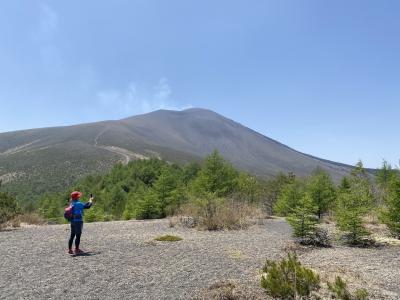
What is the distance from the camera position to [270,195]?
161 ft

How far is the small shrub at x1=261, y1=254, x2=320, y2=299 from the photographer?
7.14 meters

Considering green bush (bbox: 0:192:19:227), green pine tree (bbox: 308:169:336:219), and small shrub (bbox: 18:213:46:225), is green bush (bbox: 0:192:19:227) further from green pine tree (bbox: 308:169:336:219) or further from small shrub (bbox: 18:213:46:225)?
green pine tree (bbox: 308:169:336:219)

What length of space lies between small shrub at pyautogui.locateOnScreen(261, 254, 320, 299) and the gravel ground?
0.69 m

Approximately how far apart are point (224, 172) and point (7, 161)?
99.1m

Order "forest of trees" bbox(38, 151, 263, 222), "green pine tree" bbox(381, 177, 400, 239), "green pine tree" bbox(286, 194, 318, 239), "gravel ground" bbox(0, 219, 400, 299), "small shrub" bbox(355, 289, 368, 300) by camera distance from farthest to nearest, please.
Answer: "forest of trees" bbox(38, 151, 263, 222) < "green pine tree" bbox(381, 177, 400, 239) < "green pine tree" bbox(286, 194, 318, 239) < "gravel ground" bbox(0, 219, 400, 299) < "small shrub" bbox(355, 289, 368, 300)

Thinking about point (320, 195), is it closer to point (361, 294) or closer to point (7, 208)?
point (7, 208)

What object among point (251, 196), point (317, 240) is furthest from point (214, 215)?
point (251, 196)

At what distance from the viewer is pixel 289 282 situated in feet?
24.1

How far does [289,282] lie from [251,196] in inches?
969

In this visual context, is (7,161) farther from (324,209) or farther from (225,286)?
(225,286)

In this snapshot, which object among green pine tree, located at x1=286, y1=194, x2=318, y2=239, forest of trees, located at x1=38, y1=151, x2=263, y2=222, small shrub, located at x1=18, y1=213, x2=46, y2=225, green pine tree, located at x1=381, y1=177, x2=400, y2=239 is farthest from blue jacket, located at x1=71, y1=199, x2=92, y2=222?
small shrub, located at x1=18, y1=213, x2=46, y2=225

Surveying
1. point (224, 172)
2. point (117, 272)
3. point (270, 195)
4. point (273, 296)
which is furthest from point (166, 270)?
point (270, 195)

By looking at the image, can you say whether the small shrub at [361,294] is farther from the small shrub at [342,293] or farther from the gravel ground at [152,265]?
the gravel ground at [152,265]

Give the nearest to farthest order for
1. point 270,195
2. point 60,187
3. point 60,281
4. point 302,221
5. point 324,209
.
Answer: point 60,281 < point 302,221 < point 324,209 < point 270,195 < point 60,187
